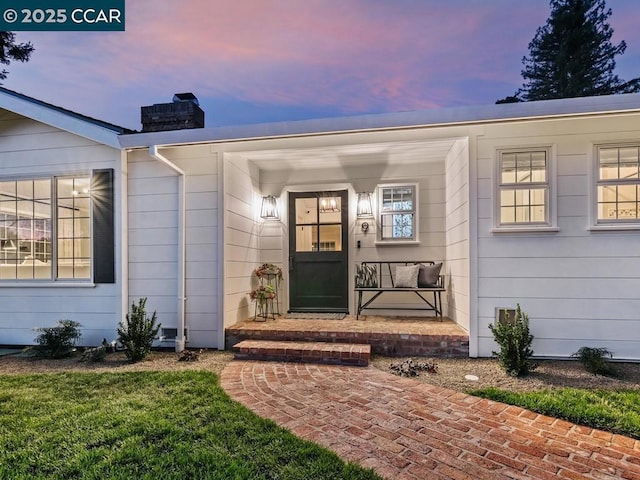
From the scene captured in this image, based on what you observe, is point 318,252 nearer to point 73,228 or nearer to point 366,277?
point 366,277

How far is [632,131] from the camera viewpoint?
12.7 ft

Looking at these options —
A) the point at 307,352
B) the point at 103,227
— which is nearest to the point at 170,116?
the point at 103,227

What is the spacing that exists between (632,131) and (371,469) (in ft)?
14.7

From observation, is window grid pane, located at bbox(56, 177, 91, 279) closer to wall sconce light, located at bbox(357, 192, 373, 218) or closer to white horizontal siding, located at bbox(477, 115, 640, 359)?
wall sconce light, located at bbox(357, 192, 373, 218)

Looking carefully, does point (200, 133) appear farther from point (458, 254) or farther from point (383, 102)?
point (383, 102)

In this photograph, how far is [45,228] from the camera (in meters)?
5.09

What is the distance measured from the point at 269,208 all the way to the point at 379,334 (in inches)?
112

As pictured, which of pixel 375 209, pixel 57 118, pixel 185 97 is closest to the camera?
pixel 57 118

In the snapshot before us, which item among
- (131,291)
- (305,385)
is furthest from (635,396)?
(131,291)

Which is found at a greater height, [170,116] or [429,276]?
[170,116]

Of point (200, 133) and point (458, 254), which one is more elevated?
point (200, 133)

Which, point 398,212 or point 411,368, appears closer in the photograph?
point 411,368

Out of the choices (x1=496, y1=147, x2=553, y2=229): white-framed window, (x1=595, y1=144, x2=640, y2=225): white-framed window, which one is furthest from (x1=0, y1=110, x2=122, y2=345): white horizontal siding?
(x1=595, y1=144, x2=640, y2=225): white-framed window


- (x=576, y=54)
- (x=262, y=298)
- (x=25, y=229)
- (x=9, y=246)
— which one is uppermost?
(x=576, y=54)
